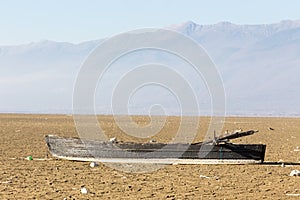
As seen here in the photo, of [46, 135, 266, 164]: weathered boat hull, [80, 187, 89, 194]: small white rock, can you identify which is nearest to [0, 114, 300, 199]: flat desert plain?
[80, 187, 89, 194]: small white rock

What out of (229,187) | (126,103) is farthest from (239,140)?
(229,187)

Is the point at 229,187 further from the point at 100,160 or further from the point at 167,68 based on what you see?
the point at 167,68

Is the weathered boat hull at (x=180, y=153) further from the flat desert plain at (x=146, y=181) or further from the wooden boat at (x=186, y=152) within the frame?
the flat desert plain at (x=146, y=181)

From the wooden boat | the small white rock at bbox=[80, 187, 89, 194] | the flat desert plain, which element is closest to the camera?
the flat desert plain

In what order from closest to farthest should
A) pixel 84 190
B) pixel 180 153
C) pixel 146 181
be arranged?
pixel 84 190 < pixel 146 181 < pixel 180 153

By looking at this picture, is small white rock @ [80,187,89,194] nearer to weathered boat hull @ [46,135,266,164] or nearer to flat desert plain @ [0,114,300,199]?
flat desert plain @ [0,114,300,199]

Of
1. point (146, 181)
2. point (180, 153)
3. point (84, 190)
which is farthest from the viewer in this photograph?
point (180, 153)

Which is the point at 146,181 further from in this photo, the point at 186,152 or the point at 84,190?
the point at 186,152

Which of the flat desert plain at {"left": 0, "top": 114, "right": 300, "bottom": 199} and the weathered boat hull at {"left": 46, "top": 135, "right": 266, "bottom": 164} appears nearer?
the flat desert plain at {"left": 0, "top": 114, "right": 300, "bottom": 199}

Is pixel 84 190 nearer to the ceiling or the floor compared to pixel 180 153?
nearer to the floor

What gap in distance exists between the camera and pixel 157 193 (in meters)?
17.8

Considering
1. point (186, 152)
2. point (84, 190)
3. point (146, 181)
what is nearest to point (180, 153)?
point (186, 152)

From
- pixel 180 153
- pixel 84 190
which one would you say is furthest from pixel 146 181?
pixel 180 153

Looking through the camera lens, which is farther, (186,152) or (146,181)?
(186,152)
